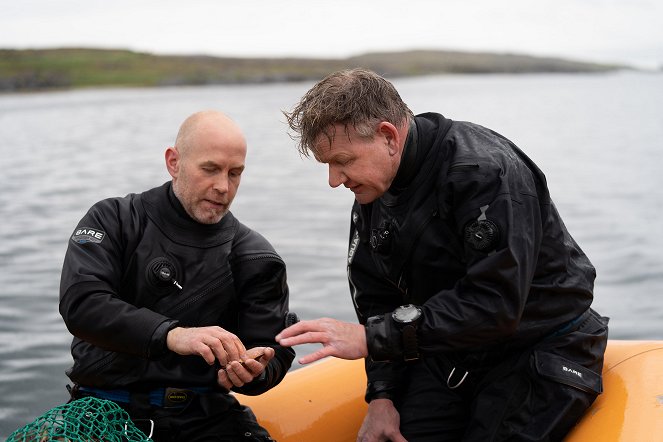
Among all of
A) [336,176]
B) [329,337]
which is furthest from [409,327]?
[336,176]

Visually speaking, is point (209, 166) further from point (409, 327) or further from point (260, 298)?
point (409, 327)

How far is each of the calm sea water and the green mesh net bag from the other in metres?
1.59

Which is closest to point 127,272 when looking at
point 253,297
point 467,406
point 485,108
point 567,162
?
point 253,297

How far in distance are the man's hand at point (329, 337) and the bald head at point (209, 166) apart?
2.45 ft

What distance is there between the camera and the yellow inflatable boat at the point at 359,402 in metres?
2.99

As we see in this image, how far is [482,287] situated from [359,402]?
129cm

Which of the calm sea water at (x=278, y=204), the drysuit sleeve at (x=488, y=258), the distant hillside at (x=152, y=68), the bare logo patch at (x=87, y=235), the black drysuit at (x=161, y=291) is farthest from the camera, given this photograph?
the distant hillside at (x=152, y=68)

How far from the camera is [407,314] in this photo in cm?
283

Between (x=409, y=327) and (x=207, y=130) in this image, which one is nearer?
(x=409, y=327)

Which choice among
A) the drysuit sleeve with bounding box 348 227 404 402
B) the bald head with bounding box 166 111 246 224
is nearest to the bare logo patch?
the bald head with bounding box 166 111 246 224

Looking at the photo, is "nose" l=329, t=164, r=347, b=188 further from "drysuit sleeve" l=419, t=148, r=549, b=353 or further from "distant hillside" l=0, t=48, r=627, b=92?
"distant hillside" l=0, t=48, r=627, b=92

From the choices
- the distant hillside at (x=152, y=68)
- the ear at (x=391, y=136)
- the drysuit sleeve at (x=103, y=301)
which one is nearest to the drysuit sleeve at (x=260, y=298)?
the drysuit sleeve at (x=103, y=301)

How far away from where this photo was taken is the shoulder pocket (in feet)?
9.78

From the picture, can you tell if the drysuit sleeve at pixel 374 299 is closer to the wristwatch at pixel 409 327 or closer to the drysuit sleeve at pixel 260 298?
the drysuit sleeve at pixel 260 298
